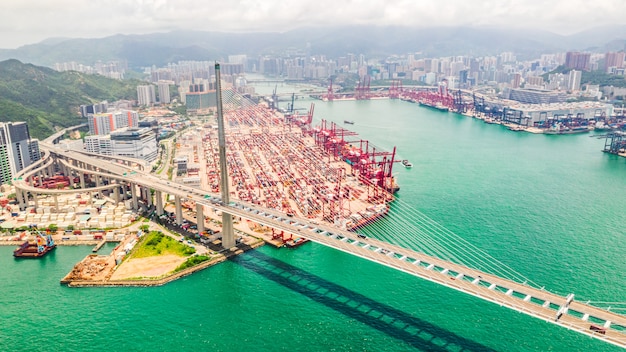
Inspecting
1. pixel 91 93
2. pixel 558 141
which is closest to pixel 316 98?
pixel 91 93

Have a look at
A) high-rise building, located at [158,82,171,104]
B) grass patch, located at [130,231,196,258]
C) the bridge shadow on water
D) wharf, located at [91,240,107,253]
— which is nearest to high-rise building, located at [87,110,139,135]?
high-rise building, located at [158,82,171,104]

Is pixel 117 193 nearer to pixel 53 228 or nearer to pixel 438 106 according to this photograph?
pixel 53 228

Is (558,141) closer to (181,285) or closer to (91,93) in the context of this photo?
(181,285)

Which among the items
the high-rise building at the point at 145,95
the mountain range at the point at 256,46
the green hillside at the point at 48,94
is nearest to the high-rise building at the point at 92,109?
the green hillside at the point at 48,94

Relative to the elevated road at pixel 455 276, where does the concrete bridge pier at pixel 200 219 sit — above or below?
below

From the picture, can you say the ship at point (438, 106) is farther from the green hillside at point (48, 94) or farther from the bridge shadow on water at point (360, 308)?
the bridge shadow on water at point (360, 308)

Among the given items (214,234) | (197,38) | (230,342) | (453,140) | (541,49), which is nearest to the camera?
(230,342)
